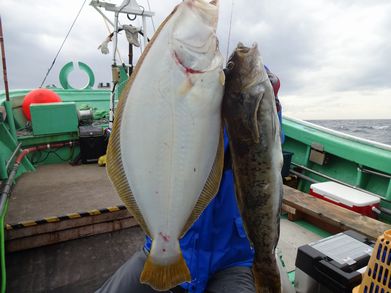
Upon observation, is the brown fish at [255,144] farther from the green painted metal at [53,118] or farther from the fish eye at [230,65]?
the green painted metal at [53,118]

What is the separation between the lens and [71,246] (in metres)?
3.65

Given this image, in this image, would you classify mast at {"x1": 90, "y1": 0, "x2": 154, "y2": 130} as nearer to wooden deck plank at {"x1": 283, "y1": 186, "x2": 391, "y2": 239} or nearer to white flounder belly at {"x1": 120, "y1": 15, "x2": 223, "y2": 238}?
wooden deck plank at {"x1": 283, "y1": 186, "x2": 391, "y2": 239}

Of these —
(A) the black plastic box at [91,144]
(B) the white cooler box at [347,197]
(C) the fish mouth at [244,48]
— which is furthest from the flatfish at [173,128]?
(A) the black plastic box at [91,144]

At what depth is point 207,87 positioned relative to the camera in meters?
1.06

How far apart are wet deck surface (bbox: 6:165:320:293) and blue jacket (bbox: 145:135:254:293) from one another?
1.53m

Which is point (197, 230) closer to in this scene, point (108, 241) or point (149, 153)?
point (149, 153)

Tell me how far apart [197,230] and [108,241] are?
89.4 inches

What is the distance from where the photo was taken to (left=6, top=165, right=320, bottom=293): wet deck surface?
3084mm

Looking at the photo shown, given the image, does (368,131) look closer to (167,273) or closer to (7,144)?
(7,144)

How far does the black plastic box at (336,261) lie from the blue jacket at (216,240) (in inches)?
21.1

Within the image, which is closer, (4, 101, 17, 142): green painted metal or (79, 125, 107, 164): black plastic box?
(4, 101, 17, 142): green painted metal

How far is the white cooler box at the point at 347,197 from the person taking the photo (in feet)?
12.2

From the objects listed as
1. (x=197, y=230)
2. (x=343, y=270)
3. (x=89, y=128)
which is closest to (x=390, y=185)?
(x=343, y=270)

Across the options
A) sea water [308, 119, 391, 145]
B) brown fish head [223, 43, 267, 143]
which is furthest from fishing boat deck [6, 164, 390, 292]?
sea water [308, 119, 391, 145]
